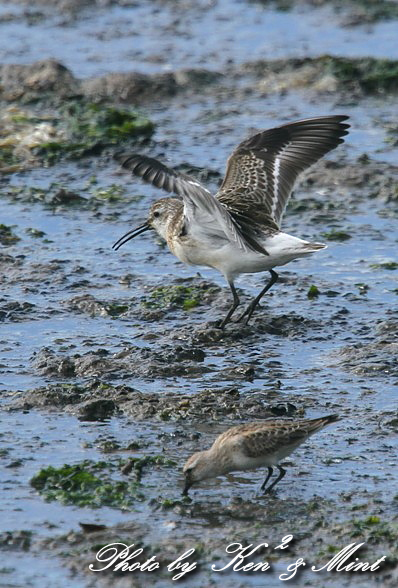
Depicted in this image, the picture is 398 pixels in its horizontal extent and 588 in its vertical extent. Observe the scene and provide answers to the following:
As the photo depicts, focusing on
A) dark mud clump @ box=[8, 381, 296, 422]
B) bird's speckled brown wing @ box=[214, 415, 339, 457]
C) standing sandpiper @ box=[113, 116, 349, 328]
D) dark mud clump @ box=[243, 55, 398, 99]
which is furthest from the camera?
dark mud clump @ box=[243, 55, 398, 99]

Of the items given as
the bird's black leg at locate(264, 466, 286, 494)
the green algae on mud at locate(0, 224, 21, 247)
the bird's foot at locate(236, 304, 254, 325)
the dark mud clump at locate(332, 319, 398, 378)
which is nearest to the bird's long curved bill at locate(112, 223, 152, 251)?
the green algae on mud at locate(0, 224, 21, 247)

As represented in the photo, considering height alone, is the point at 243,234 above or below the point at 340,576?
above

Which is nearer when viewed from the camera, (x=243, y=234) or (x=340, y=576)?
(x=340, y=576)

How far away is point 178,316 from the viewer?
34.4 feet

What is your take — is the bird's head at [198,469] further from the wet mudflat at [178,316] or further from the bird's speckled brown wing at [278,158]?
the bird's speckled brown wing at [278,158]

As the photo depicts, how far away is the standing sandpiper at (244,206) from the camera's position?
30.9 feet

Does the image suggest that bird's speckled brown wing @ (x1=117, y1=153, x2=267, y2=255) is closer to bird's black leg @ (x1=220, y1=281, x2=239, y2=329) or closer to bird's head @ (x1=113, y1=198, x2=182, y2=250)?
bird's black leg @ (x1=220, y1=281, x2=239, y2=329)

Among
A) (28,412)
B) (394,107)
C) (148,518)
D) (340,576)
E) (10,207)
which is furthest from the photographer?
(394,107)

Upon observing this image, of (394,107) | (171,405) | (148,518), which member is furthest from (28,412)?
(394,107)

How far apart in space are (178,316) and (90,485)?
3209 mm

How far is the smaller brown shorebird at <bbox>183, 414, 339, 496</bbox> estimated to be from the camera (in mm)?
7273

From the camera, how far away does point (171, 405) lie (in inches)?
336

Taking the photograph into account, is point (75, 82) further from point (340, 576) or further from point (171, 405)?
point (340, 576)

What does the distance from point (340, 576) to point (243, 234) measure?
13.0 feet
